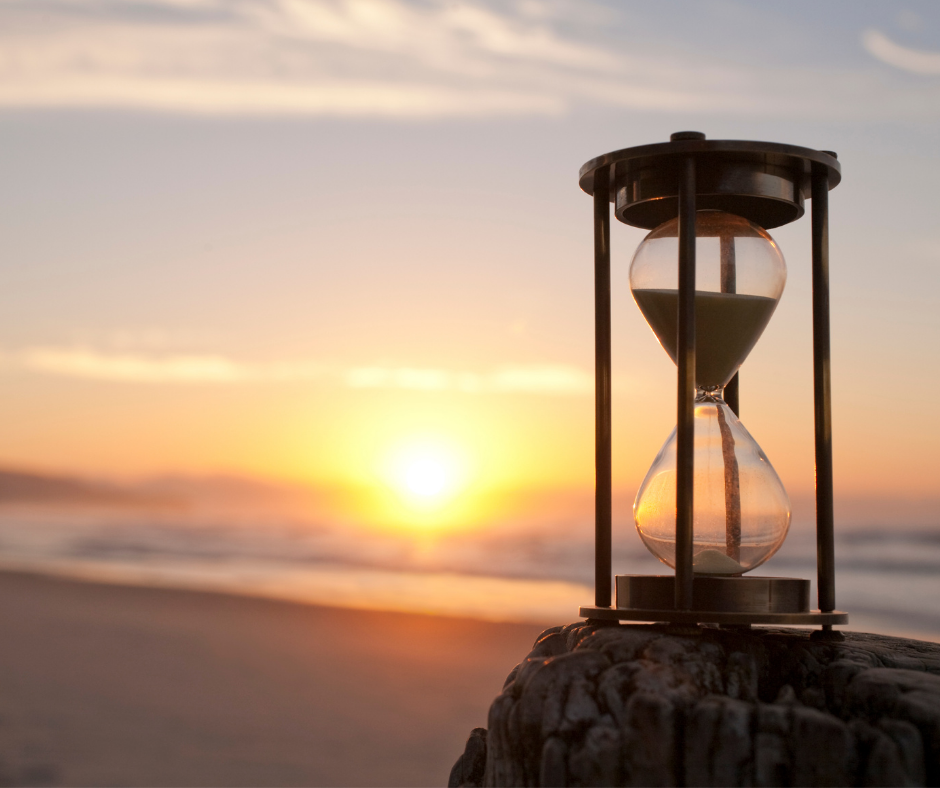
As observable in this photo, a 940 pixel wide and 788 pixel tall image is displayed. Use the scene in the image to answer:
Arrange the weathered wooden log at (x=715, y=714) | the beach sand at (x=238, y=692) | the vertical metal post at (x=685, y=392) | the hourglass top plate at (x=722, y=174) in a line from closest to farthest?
1. the weathered wooden log at (x=715, y=714)
2. the vertical metal post at (x=685, y=392)
3. the hourglass top plate at (x=722, y=174)
4. the beach sand at (x=238, y=692)

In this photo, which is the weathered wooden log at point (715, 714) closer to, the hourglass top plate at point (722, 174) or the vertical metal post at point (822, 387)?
the vertical metal post at point (822, 387)

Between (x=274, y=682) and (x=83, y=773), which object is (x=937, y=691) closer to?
(x=83, y=773)

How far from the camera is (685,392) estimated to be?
3021mm

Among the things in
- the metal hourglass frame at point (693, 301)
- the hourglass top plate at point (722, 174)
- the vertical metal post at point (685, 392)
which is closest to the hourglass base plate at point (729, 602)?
the metal hourglass frame at point (693, 301)

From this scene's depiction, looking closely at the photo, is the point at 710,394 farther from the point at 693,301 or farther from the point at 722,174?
the point at 722,174

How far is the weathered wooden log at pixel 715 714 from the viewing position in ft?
7.82

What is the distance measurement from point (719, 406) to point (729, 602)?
2.19 feet

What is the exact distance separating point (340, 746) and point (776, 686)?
6.38m

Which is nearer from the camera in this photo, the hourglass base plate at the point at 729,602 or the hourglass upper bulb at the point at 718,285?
the hourglass base plate at the point at 729,602

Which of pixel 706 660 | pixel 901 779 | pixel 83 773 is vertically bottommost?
pixel 83 773

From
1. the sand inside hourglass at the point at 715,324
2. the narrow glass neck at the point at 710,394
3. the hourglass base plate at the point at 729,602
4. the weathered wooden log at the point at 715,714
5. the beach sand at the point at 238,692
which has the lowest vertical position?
the beach sand at the point at 238,692

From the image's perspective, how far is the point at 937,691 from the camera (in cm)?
257

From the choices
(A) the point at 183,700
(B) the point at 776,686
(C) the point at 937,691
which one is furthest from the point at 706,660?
(A) the point at 183,700

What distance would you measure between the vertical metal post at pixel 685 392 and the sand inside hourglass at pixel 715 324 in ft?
0.66
